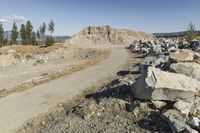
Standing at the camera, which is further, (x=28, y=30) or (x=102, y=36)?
(x=28, y=30)

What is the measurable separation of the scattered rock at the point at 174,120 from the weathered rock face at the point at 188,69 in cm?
553

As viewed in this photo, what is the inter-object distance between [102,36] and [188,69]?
355 feet

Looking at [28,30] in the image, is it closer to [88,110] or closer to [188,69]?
[188,69]

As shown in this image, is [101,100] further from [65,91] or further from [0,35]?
[0,35]

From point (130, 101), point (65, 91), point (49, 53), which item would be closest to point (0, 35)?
point (49, 53)

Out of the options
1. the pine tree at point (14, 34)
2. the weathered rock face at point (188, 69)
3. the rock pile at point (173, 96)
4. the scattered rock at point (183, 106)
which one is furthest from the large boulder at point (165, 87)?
the pine tree at point (14, 34)

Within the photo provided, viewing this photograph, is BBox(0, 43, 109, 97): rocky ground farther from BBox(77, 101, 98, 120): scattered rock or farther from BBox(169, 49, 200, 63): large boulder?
BBox(169, 49, 200, 63): large boulder

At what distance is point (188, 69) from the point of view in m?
17.5

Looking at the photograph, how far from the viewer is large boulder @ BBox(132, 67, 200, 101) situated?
14.0m

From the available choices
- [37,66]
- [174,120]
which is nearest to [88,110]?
[174,120]

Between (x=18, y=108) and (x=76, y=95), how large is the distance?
15.8ft

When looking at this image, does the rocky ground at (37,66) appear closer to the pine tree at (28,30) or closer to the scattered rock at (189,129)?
the scattered rock at (189,129)

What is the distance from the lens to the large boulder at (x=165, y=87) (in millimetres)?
13977

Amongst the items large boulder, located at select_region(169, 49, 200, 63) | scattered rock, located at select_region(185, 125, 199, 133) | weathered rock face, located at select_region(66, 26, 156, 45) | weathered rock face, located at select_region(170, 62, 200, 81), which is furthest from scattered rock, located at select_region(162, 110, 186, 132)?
weathered rock face, located at select_region(66, 26, 156, 45)
